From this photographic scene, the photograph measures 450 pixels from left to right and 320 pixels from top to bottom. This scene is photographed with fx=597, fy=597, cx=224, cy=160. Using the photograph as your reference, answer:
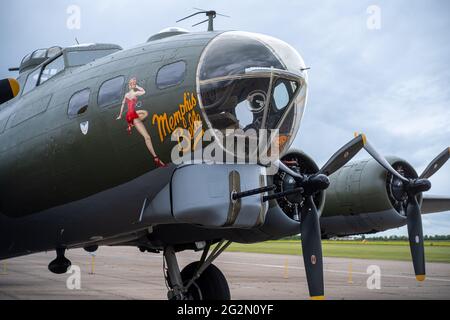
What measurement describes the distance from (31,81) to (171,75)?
403cm

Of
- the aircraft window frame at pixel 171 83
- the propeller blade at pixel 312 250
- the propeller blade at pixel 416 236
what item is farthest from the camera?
the propeller blade at pixel 416 236

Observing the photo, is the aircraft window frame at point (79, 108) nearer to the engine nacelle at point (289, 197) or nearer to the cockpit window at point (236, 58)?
the cockpit window at point (236, 58)

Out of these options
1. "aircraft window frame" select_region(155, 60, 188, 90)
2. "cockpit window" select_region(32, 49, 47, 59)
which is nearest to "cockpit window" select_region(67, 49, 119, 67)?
"cockpit window" select_region(32, 49, 47, 59)

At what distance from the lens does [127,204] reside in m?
7.73

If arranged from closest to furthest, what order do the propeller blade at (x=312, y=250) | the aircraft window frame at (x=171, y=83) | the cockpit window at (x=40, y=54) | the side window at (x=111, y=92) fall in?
1. the aircraft window frame at (x=171, y=83)
2. the side window at (x=111, y=92)
3. the propeller blade at (x=312, y=250)
4. the cockpit window at (x=40, y=54)

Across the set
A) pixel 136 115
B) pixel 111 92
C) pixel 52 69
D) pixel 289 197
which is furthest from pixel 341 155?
pixel 52 69

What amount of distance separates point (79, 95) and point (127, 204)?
5.64 feet

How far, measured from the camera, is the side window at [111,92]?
25.2 feet

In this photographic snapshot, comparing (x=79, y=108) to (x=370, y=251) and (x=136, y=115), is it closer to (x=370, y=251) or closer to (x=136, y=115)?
(x=136, y=115)

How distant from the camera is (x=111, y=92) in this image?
7.76m

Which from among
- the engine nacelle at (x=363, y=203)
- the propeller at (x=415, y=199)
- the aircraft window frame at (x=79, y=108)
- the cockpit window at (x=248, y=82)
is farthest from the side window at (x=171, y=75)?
the engine nacelle at (x=363, y=203)

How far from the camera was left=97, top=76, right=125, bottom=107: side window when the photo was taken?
767cm

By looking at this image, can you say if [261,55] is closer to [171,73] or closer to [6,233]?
[171,73]

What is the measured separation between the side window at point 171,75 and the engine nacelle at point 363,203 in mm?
7696
